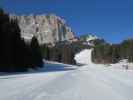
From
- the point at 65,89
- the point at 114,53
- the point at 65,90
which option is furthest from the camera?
the point at 114,53

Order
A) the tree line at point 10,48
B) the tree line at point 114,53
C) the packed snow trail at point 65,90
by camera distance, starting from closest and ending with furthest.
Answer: the packed snow trail at point 65,90 < the tree line at point 10,48 < the tree line at point 114,53

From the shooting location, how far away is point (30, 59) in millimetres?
56438

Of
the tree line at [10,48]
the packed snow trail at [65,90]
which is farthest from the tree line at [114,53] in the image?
the packed snow trail at [65,90]

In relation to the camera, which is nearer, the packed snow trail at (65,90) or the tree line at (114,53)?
the packed snow trail at (65,90)

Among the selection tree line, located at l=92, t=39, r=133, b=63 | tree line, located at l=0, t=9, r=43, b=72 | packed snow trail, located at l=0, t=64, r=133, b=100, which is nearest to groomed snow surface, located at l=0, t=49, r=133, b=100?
packed snow trail, located at l=0, t=64, r=133, b=100

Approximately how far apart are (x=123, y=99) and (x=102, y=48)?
147m

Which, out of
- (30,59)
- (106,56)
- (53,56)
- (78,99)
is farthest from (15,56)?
(106,56)

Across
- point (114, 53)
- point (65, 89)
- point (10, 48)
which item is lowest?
point (65, 89)

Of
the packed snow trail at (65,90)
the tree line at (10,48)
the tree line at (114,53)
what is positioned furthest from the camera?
the tree line at (114,53)

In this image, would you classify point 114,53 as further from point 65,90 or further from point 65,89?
point 65,90

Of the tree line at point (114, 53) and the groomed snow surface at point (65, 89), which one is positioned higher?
the tree line at point (114, 53)

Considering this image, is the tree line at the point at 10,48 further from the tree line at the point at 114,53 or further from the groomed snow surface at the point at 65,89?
the tree line at the point at 114,53

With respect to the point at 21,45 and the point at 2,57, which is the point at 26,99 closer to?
the point at 2,57

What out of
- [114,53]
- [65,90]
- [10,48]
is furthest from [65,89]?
[114,53]
